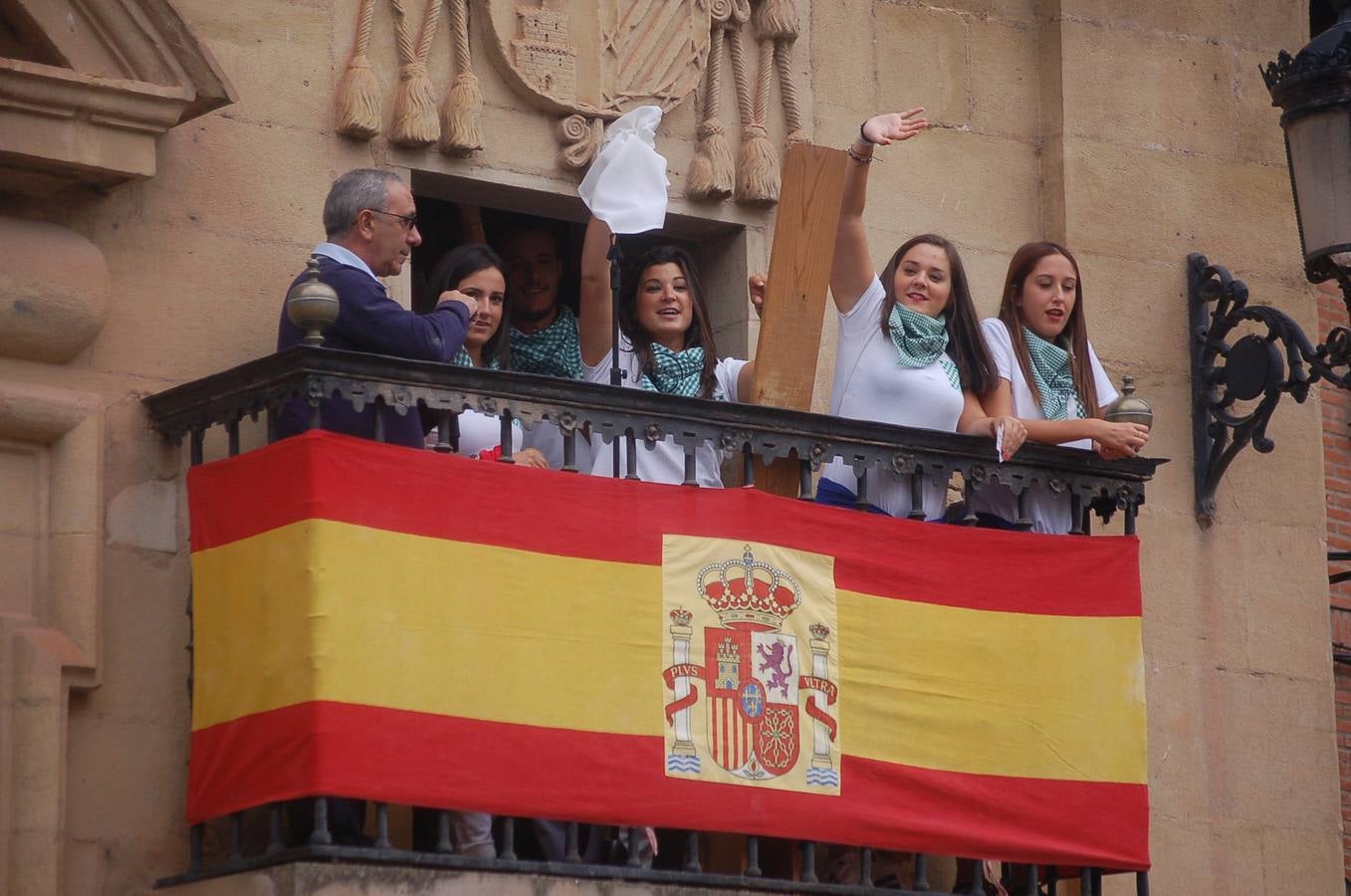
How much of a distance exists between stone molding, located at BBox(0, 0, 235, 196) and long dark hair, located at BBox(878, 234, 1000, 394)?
229cm

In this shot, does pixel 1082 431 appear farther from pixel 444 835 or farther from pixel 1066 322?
pixel 444 835

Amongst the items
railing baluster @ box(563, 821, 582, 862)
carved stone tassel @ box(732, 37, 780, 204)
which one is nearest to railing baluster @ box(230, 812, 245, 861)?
railing baluster @ box(563, 821, 582, 862)

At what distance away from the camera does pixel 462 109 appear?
9.79 m

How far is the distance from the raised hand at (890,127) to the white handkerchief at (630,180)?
0.66 m

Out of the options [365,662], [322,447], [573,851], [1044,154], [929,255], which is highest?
[1044,154]

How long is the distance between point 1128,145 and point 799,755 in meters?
3.35

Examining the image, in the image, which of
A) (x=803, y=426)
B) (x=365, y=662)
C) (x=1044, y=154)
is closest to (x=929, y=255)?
(x=803, y=426)

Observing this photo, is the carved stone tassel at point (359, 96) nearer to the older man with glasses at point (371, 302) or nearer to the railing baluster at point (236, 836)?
the older man with glasses at point (371, 302)

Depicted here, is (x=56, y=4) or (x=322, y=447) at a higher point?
(x=56, y=4)

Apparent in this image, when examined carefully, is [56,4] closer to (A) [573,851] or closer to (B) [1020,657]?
(A) [573,851]

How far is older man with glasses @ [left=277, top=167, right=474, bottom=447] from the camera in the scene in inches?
334

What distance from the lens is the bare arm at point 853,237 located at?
938 centimetres

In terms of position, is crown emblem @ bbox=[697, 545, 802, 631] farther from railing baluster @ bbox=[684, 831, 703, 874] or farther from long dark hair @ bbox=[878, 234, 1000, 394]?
long dark hair @ bbox=[878, 234, 1000, 394]

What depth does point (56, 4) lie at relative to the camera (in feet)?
28.9
